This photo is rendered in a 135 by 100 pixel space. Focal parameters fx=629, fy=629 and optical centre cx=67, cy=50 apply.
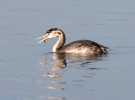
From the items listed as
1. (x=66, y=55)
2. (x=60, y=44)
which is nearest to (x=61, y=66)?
(x=66, y=55)

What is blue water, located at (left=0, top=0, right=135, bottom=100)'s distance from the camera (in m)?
12.1

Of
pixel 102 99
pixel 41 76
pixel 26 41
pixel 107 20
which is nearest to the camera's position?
pixel 102 99

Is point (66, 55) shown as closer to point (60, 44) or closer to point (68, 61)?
point (60, 44)

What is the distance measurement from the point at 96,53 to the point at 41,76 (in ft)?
13.6

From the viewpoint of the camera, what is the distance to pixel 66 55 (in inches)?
683

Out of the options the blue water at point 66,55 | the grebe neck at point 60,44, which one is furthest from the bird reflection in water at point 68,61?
the grebe neck at point 60,44

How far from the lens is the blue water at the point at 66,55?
39.8 ft

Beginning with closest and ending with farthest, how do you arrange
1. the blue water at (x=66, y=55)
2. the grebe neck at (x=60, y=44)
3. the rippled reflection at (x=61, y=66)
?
the blue water at (x=66, y=55) < the rippled reflection at (x=61, y=66) < the grebe neck at (x=60, y=44)

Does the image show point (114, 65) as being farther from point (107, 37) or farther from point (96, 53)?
point (107, 37)

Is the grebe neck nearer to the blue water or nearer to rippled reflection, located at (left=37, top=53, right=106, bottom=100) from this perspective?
the blue water

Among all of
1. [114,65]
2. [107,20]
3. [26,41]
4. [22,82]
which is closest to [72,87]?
[22,82]

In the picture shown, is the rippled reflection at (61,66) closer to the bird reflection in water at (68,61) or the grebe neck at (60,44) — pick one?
the bird reflection in water at (68,61)

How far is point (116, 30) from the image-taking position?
20.8 meters

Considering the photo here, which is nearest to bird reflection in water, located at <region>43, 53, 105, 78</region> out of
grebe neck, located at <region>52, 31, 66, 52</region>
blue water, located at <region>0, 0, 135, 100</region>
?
blue water, located at <region>0, 0, 135, 100</region>
